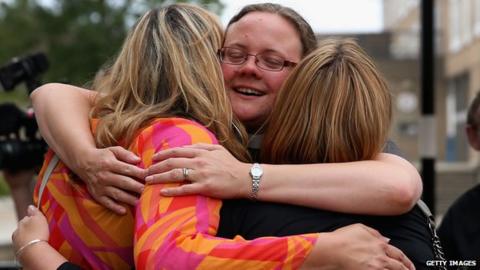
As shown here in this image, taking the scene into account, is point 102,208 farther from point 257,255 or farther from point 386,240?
point 386,240

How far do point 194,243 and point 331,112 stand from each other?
491 mm

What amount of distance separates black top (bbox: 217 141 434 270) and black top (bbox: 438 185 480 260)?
3.55ft

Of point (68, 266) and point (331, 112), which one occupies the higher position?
point (331, 112)

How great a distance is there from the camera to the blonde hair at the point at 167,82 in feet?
6.27

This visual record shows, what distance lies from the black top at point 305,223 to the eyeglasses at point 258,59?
523 millimetres

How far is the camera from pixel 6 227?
13.4 metres

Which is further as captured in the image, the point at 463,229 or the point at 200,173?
the point at 463,229

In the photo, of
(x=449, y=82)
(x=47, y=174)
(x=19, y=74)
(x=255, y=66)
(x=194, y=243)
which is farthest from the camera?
(x=449, y=82)

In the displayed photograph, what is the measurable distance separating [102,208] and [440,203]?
55.9 ft

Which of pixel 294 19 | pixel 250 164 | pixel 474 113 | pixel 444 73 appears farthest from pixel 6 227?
pixel 444 73

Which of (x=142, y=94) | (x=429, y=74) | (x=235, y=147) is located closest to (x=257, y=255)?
(x=235, y=147)

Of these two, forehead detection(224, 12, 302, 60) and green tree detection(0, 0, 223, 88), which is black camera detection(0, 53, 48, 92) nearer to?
forehead detection(224, 12, 302, 60)

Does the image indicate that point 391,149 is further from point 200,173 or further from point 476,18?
point 476,18

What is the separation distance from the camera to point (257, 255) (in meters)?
1.67
